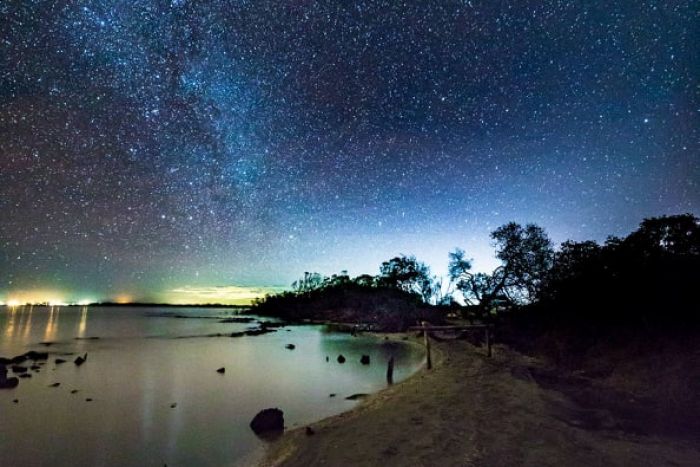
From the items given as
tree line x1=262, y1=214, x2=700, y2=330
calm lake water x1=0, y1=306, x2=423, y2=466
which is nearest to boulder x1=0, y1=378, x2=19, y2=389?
calm lake water x1=0, y1=306, x2=423, y2=466

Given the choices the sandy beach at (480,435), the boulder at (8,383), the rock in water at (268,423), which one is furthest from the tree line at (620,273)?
the boulder at (8,383)

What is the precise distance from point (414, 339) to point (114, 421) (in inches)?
1583

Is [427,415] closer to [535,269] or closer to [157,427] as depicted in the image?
[157,427]

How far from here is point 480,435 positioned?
1236 centimetres

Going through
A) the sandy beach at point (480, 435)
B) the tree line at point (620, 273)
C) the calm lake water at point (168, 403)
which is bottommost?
the calm lake water at point (168, 403)

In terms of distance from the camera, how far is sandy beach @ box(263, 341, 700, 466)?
409 inches

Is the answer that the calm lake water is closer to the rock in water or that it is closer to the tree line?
the rock in water

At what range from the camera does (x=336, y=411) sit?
20.4 meters

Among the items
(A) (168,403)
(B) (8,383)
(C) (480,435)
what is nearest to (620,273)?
(C) (480,435)

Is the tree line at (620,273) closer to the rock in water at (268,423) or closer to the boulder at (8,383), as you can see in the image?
the rock in water at (268,423)

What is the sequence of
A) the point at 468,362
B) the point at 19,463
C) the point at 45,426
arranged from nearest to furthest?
the point at 19,463 < the point at 45,426 < the point at 468,362

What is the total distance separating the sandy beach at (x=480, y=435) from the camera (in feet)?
34.1

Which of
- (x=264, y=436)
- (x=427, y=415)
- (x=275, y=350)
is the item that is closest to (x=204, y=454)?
(x=264, y=436)

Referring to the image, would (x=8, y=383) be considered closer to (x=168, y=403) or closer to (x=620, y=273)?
(x=168, y=403)
